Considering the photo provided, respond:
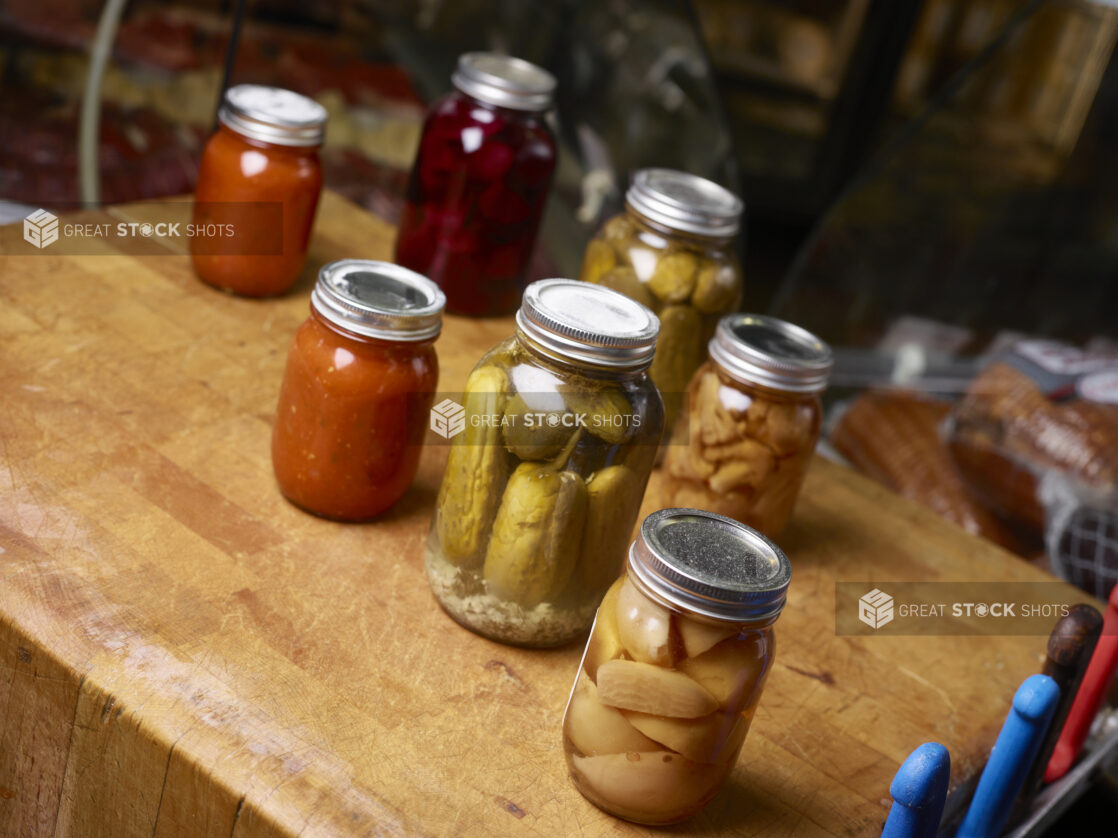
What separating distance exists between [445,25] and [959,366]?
108cm

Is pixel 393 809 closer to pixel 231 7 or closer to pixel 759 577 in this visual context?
pixel 759 577

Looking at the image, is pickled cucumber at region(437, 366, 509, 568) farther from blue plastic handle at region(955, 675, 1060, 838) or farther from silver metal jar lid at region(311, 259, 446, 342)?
blue plastic handle at region(955, 675, 1060, 838)

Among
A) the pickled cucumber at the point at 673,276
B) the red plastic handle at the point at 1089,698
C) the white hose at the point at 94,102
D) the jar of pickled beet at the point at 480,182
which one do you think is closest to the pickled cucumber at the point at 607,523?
the pickled cucumber at the point at 673,276

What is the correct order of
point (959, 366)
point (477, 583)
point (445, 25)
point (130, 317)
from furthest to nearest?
point (445, 25) → point (959, 366) → point (130, 317) → point (477, 583)

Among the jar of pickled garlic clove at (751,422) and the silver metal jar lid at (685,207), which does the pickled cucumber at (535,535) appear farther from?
the silver metal jar lid at (685,207)

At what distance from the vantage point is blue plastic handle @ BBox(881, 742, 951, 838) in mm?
595

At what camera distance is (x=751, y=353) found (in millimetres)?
913

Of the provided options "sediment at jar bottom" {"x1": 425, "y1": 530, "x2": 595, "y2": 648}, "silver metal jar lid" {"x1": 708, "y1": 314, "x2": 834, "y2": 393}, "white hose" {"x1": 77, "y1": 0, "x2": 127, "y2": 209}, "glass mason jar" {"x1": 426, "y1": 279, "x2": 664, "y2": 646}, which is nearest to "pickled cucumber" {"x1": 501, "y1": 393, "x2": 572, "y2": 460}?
"glass mason jar" {"x1": 426, "y1": 279, "x2": 664, "y2": 646}

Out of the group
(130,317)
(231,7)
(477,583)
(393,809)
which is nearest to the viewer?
(393,809)

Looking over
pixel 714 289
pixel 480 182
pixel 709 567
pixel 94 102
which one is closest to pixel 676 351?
pixel 714 289

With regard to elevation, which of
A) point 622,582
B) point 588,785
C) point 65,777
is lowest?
point 65,777

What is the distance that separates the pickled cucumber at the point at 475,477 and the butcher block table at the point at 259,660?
0.07 metres

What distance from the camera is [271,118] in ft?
3.49

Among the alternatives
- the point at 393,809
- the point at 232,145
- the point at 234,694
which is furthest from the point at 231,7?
the point at 393,809
